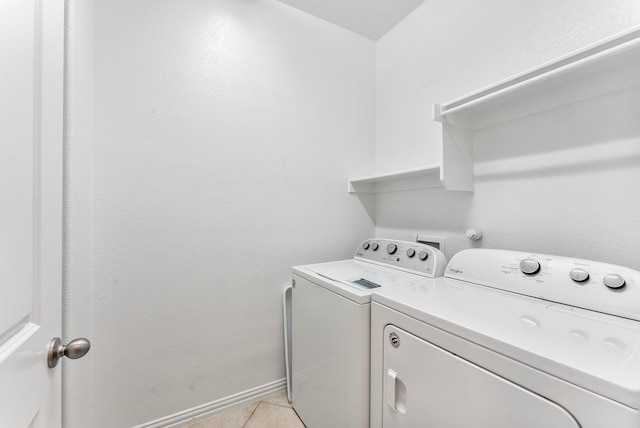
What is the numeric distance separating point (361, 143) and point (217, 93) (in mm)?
1070

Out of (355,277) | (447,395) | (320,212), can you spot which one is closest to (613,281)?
(447,395)

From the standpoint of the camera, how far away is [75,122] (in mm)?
894

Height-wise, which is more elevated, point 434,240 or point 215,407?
point 434,240

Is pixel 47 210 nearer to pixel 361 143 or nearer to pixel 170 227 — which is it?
pixel 170 227

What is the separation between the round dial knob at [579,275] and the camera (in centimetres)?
84

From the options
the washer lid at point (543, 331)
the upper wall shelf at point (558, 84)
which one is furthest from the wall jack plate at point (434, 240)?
the upper wall shelf at point (558, 84)

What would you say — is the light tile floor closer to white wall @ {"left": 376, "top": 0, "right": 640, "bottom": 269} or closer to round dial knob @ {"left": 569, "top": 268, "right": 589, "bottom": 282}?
white wall @ {"left": 376, "top": 0, "right": 640, "bottom": 269}

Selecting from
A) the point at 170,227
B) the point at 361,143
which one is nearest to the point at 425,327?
the point at 170,227

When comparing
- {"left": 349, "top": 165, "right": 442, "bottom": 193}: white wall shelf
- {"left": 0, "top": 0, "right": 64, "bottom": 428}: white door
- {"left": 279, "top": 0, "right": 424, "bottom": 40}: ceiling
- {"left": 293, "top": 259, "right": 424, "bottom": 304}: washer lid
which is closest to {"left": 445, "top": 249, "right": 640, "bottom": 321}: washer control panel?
{"left": 293, "top": 259, "right": 424, "bottom": 304}: washer lid

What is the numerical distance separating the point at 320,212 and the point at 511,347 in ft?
4.40

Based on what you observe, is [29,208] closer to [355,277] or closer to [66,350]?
[66,350]

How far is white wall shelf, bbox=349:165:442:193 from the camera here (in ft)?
4.92

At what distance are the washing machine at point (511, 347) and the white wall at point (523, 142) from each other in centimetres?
24

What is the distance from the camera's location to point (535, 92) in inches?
43.9
